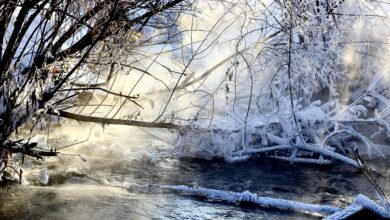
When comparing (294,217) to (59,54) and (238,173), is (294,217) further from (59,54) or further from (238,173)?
(59,54)

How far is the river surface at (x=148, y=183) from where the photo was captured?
634cm

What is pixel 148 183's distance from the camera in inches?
300

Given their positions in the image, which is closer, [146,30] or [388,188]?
[146,30]

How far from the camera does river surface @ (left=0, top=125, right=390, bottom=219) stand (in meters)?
6.34

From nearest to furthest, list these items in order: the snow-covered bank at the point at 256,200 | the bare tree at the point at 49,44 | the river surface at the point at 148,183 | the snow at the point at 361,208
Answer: the bare tree at the point at 49,44 < the snow at the point at 361,208 < the river surface at the point at 148,183 < the snow-covered bank at the point at 256,200

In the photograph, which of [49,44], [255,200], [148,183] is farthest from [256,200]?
[49,44]

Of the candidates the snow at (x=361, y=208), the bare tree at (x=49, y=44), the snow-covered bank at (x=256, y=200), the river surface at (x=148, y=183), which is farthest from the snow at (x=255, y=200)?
the bare tree at (x=49, y=44)

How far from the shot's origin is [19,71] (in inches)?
151

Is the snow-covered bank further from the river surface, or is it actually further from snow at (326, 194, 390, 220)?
snow at (326, 194, 390, 220)

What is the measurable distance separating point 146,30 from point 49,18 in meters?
1.43


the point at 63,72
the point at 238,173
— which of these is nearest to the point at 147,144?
the point at 238,173

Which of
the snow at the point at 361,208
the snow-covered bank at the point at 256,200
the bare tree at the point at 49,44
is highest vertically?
the bare tree at the point at 49,44

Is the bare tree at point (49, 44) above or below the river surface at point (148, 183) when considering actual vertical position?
above

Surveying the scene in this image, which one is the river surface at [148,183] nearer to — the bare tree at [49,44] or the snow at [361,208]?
the snow at [361,208]
